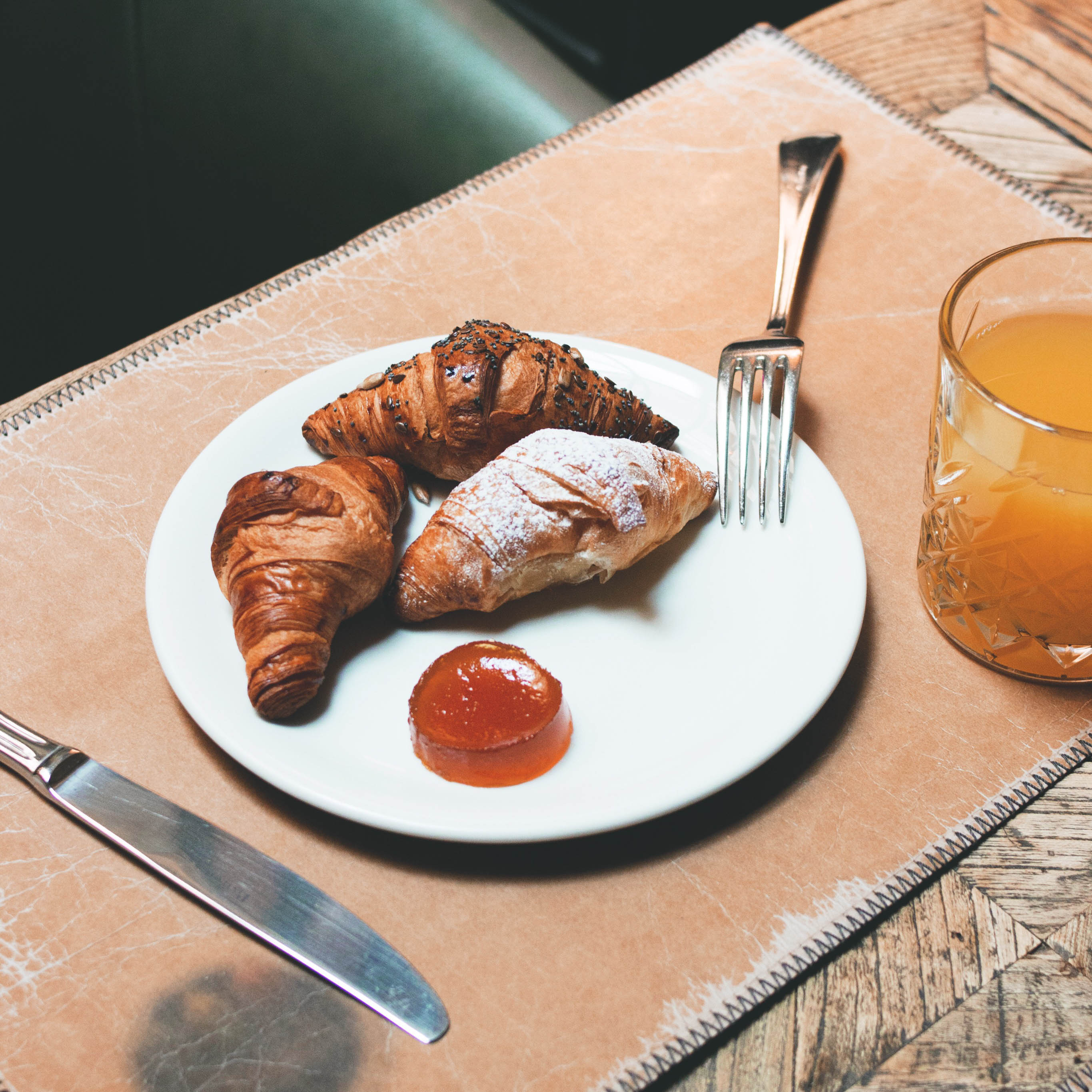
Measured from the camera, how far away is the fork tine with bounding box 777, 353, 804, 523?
1.36 metres

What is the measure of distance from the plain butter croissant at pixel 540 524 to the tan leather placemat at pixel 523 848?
0.24 m

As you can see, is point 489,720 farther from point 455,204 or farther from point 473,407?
point 455,204

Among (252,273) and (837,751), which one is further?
(252,273)

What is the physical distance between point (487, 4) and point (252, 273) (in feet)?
2.67

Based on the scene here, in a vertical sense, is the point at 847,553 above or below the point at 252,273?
above

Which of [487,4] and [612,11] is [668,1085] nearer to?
[487,4]

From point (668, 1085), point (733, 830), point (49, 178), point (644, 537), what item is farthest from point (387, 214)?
point (668, 1085)

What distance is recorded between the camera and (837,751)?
1.19 meters

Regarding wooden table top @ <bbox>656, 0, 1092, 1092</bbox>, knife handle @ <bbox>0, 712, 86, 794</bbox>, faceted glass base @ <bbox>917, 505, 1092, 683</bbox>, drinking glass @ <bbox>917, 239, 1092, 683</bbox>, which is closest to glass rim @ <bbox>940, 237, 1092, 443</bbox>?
drinking glass @ <bbox>917, 239, 1092, 683</bbox>

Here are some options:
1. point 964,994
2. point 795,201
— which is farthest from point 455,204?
point 964,994

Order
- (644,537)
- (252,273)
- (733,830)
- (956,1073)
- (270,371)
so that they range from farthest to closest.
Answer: (252,273) < (270,371) < (644,537) < (733,830) < (956,1073)

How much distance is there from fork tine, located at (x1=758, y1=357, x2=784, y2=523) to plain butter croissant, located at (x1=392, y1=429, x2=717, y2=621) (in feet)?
0.36

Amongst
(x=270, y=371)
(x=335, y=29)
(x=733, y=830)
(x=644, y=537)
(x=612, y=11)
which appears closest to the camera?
(x=733, y=830)

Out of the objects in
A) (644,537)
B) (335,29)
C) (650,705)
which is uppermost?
(335,29)
